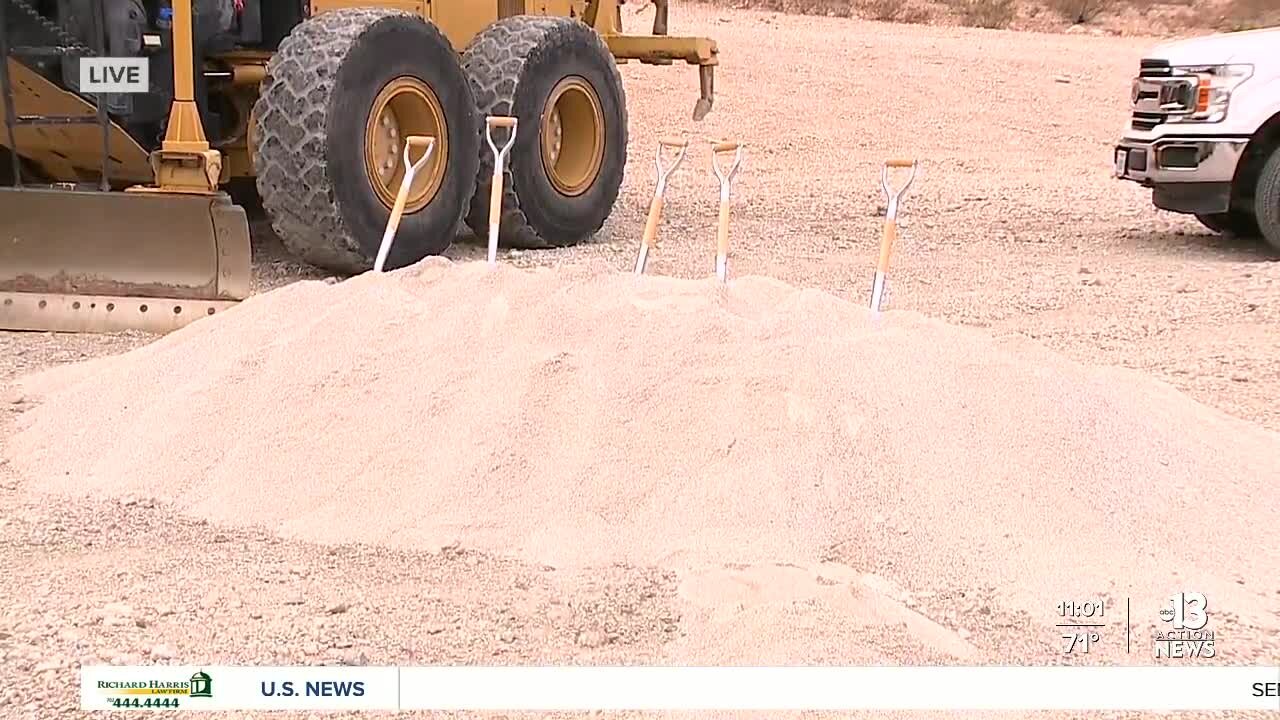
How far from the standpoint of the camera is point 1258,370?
6.66 m

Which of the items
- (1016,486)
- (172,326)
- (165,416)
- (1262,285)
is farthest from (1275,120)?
(165,416)

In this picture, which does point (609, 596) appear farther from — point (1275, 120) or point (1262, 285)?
point (1275, 120)

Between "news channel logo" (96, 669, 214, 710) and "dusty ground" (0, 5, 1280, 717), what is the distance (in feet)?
0.30

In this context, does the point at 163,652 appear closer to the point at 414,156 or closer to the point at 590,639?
the point at 590,639

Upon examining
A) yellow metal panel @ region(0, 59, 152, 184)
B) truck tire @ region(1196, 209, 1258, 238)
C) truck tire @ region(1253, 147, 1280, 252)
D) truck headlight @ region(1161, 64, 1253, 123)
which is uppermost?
truck headlight @ region(1161, 64, 1253, 123)

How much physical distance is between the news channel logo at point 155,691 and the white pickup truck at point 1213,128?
25.5 ft

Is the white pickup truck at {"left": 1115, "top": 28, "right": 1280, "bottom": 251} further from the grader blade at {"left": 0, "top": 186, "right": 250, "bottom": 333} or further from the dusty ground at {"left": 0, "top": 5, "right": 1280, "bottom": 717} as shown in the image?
the grader blade at {"left": 0, "top": 186, "right": 250, "bottom": 333}

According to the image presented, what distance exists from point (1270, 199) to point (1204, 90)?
77 cm

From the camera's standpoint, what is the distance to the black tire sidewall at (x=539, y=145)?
923cm

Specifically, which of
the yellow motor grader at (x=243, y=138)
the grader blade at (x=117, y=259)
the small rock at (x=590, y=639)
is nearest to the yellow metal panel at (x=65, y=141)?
the yellow motor grader at (x=243, y=138)

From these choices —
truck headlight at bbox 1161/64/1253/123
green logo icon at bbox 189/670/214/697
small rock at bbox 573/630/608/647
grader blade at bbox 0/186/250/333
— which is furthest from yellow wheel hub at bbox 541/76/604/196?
green logo icon at bbox 189/670/214/697

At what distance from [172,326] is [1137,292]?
16.3 ft

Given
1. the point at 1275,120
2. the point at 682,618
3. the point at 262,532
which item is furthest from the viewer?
the point at 1275,120

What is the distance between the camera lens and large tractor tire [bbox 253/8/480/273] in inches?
297
